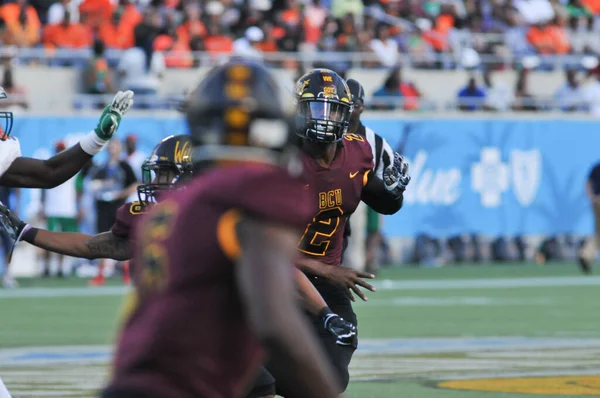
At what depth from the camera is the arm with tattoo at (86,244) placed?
17.9ft

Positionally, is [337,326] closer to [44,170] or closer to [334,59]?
[44,170]

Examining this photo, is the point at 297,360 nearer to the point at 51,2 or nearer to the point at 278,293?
the point at 278,293

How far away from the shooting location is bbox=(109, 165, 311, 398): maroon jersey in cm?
314

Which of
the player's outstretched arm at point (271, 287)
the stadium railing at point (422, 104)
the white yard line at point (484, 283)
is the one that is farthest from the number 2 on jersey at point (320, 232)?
the stadium railing at point (422, 104)

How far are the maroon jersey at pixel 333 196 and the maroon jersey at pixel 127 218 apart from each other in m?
1.12

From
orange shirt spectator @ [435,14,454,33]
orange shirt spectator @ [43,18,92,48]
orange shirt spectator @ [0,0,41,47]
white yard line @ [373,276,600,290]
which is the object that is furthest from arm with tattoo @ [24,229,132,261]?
orange shirt spectator @ [435,14,454,33]

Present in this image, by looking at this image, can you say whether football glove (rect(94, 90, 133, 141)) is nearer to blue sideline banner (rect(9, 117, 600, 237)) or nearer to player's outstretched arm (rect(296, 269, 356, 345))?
player's outstretched arm (rect(296, 269, 356, 345))

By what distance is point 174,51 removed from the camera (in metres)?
21.0

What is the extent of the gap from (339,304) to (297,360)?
320cm

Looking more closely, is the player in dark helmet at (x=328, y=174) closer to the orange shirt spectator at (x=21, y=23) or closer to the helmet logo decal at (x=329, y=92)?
the helmet logo decal at (x=329, y=92)

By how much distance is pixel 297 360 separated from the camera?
3131 millimetres

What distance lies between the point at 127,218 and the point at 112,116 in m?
1.18

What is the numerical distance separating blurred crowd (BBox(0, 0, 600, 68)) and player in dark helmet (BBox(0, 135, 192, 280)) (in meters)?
14.6

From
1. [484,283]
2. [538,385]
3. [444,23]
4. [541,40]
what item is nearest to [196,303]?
[538,385]
